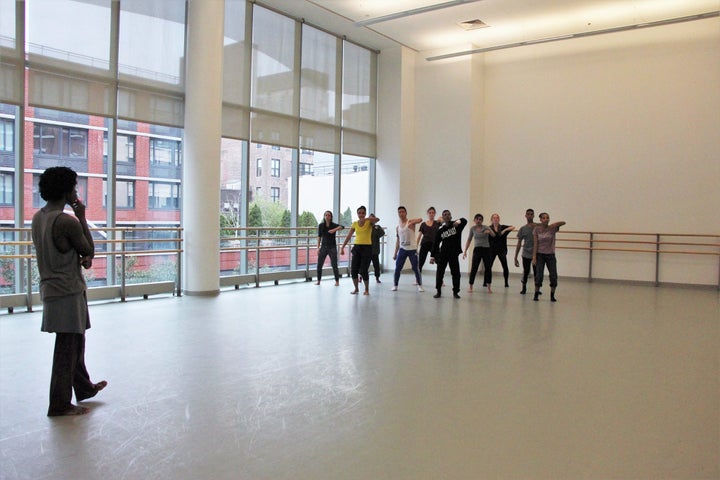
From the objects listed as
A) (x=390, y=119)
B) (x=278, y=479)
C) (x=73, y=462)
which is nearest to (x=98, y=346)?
(x=73, y=462)

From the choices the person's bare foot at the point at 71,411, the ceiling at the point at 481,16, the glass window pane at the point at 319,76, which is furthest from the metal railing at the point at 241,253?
the ceiling at the point at 481,16

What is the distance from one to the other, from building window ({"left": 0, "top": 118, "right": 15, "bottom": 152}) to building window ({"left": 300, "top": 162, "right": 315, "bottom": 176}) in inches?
232

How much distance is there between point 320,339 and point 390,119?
9.30 m

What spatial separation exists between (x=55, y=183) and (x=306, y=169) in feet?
30.0

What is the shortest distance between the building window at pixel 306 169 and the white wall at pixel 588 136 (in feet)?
10.1

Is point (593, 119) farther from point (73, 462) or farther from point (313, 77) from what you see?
point (73, 462)

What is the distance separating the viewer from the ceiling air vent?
11.9 m

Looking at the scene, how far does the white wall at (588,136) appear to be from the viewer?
11.5m

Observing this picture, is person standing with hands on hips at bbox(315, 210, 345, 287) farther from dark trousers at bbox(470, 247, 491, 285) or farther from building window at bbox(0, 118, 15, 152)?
building window at bbox(0, 118, 15, 152)

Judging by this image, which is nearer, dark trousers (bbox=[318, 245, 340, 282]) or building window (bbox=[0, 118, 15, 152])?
building window (bbox=[0, 118, 15, 152])

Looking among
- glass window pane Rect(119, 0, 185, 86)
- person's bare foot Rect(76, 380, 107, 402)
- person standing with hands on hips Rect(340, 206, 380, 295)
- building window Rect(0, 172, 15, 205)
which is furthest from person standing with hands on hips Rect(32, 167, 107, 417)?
person standing with hands on hips Rect(340, 206, 380, 295)

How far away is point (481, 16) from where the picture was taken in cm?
1153

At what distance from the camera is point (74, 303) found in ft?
11.7

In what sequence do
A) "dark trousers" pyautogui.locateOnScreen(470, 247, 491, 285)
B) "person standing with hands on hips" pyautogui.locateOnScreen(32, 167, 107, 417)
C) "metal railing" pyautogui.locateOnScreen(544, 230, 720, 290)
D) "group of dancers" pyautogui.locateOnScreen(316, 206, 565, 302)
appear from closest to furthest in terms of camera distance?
"person standing with hands on hips" pyautogui.locateOnScreen(32, 167, 107, 417)
"group of dancers" pyautogui.locateOnScreen(316, 206, 565, 302)
"dark trousers" pyautogui.locateOnScreen(470, 247, 491, 285)
"metal railing" pyautogui.locateOnScreen(544, 230, 720, 290)
